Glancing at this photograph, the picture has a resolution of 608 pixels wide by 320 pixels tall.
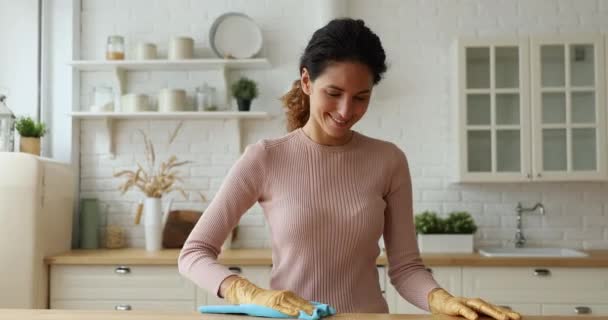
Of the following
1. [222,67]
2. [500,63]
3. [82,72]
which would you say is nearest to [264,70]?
[222,67]

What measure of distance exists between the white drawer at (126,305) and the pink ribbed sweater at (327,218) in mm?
1797

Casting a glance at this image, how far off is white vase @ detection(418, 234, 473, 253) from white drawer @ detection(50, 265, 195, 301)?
1.30 meters

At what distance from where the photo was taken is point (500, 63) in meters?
3.83

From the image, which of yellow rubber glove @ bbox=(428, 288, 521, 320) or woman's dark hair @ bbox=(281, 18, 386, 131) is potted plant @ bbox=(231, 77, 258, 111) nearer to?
woman's dark hair @ bbox=(281, 18, 386, 131)

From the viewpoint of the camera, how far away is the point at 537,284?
11.5 ft

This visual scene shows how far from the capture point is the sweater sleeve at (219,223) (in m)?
1.72

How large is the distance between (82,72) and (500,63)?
2.55 meters

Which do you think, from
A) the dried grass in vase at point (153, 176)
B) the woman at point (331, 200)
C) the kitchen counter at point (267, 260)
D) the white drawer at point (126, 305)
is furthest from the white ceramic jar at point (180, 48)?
the woman at point (331, 200)

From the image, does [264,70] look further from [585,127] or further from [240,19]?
[585,127]

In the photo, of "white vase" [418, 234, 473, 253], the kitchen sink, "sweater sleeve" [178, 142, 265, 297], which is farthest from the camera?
the kitchen sink

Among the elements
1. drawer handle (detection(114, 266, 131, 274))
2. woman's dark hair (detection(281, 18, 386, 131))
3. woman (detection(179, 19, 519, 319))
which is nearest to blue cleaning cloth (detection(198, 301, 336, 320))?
woman (detection(179, 19, 519, 319))

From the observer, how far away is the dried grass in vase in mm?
4000

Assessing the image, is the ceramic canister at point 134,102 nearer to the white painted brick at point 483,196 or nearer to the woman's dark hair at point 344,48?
the white painted brick at point 483,196

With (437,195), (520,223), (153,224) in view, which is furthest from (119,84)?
(520,223)
